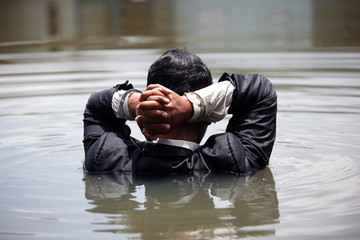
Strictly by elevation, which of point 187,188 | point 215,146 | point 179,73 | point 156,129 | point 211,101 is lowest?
point 187,188

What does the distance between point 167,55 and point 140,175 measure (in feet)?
2.14

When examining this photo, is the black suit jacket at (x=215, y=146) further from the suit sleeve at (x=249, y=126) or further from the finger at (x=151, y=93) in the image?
the finger at (x=151, y=93)

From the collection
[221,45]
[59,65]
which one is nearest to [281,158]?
[59,65]

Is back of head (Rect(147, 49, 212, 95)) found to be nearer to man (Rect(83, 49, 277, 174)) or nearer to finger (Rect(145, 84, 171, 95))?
man (Rect(83, 49, 277, 174))

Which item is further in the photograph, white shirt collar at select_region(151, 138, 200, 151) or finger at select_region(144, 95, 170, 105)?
white shirt collar at select_region(151, 138, 200, 151)

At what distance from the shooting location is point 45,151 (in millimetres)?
4719

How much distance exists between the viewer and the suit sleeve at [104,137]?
394cm

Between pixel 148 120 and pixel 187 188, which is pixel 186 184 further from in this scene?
pixel 148 120

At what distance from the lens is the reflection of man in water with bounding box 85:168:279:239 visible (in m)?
3.11

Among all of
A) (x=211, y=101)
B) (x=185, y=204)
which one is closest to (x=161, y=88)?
(x=211, y=101)

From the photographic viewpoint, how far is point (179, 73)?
3738mm

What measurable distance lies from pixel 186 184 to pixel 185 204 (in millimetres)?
321

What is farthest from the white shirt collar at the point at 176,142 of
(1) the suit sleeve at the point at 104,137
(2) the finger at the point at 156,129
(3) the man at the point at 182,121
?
(1) the suit sleeve at the point at 104,137

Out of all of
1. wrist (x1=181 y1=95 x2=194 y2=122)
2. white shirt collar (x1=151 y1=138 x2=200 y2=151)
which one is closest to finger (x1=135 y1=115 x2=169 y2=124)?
wrist (x1=181 y1=95 x2=194 y2=122)
